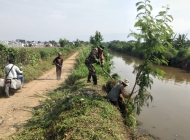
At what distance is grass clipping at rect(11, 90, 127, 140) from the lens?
15.5 feet

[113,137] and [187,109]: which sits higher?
[113,137]

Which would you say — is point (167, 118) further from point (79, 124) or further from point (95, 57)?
point (79, 124)

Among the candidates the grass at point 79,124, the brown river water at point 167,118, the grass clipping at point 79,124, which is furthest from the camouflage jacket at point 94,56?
the brown river water at point 167,118

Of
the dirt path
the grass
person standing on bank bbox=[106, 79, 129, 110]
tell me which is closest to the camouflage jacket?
person standing on bank bbox=[106, 79, 129, 110]

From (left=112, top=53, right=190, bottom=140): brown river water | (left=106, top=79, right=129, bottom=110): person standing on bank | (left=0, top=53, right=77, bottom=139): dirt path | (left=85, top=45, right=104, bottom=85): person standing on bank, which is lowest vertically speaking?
(left=112, top=53, right=190, bottom=140): brown river water

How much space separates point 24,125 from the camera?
6.05m

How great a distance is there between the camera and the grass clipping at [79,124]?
15.5ft

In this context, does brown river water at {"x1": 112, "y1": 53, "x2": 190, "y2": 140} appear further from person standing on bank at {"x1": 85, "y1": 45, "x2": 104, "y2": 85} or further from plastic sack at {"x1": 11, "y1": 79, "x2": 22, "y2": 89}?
plastic sack at {"x1": 11, "y1": 79, "x2": 22, "y2": 89}

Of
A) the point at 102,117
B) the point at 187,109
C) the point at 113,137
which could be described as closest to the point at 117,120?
the point at 102,117

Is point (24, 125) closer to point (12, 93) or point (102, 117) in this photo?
point (102, 117)

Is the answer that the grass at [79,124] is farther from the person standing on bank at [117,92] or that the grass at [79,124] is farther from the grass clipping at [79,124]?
the person standing on bank at [117,92]

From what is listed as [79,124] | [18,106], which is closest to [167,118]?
[79,124]

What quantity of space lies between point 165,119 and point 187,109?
8.50 ft

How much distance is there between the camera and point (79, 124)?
4.98 meters
